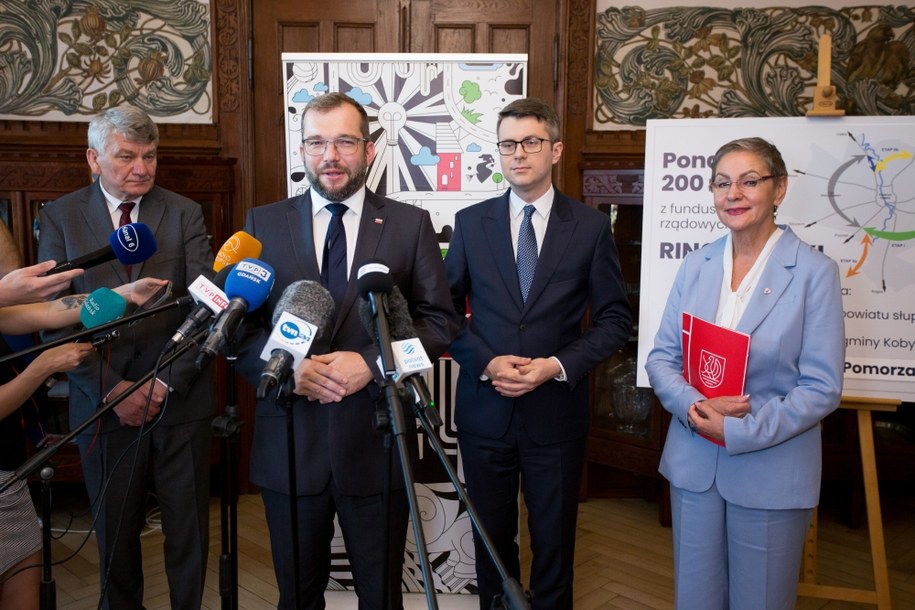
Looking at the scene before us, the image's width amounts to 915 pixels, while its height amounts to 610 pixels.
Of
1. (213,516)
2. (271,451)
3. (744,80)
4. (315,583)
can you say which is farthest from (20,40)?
(744,80)

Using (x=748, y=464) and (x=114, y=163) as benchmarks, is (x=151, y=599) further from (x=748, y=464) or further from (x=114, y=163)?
(x=748, y=464)

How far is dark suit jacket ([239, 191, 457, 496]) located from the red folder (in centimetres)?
65

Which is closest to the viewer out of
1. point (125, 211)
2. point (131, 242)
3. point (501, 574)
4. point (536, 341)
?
point (501, 574)

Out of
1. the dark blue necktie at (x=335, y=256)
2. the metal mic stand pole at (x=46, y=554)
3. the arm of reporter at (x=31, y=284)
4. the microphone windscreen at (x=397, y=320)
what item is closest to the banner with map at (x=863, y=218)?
the dark blue necktie at (x=335, y=256)

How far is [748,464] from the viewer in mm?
1891

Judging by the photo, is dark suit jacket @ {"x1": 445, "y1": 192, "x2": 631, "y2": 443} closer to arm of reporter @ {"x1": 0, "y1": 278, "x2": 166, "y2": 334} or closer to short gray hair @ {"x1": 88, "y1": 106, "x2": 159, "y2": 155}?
arm of reporter @ {"x1": 0, "y1": 278, "x2": 166, "y2": 334}

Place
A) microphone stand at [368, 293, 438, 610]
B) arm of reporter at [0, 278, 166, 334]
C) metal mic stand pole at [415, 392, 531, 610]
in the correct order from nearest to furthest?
1. metal mic stand pole at [415, 392, 531, 610]
2. microphone stand at [368, 293, 438, 610]
3. arm of reporter at [0, 278, 166, 334]

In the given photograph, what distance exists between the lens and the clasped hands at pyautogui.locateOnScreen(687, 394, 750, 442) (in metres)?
1.85

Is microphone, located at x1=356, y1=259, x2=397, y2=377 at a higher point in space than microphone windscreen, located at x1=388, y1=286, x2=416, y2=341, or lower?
higher

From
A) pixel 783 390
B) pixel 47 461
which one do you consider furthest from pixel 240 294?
pixel 783 390

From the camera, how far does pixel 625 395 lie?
13.3 feet

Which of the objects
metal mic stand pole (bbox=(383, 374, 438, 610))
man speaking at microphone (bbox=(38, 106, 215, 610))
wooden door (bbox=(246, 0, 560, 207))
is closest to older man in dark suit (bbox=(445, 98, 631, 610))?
man speaking at microphone (bbox=(38, 106, 215, 610))

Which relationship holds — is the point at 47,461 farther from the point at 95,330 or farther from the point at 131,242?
the point at 131,242

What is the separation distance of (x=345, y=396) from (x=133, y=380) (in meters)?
0.93
